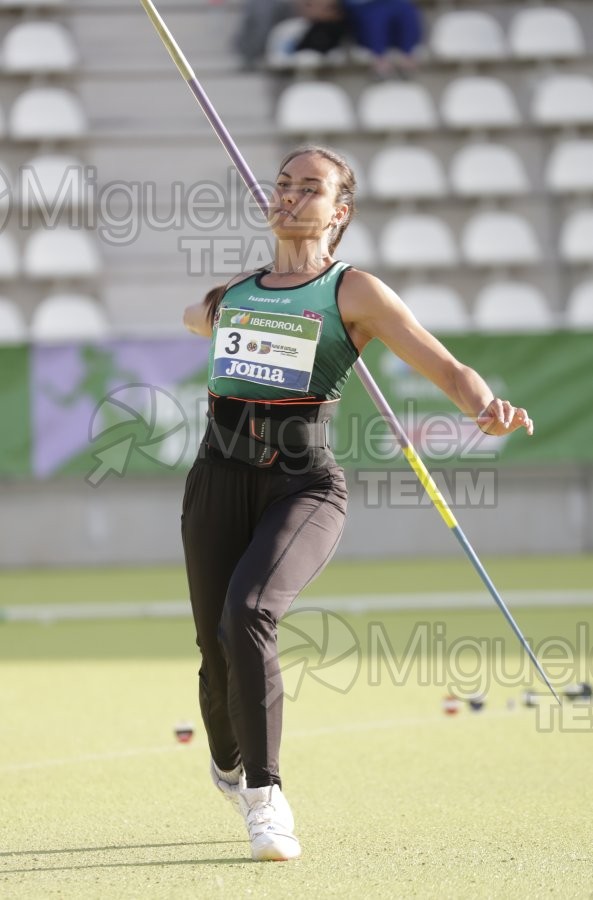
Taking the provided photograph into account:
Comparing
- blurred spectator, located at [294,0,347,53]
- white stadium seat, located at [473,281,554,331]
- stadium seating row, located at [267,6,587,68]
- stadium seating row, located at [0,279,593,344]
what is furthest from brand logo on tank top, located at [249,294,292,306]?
stadium seating row, located at [267,6,587,68]

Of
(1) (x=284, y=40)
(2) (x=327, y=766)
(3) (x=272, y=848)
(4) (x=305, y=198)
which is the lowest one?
(2) (x=327, y=766)

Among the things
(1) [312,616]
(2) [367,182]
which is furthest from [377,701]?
(2) [367,182]

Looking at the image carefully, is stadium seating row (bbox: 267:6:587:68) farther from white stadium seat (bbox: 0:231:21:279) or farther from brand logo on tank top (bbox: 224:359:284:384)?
brand logo on tank top (bbox: 224:359:284:384)

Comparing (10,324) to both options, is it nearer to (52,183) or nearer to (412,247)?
(52,183)

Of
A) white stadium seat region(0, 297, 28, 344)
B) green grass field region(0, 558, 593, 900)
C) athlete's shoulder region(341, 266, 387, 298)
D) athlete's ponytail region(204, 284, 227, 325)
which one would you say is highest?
athlete's shoulder region(341, 266, 387, 298)

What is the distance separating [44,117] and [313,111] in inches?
102

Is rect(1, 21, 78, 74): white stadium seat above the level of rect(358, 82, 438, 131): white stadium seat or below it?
above

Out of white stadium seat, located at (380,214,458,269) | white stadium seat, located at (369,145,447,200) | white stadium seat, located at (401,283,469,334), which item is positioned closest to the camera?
white stadium seat, located at (401,283,469,334)

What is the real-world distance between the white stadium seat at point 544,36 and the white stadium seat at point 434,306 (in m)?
2.96

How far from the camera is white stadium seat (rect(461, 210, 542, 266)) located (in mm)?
13039

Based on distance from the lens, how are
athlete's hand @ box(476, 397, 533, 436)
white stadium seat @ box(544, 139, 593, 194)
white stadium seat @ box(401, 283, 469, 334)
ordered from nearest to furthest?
athlete's hand @ box(476, 397, 533, 436) → white stadium seat @ box(401, 283, 469, 334) → white stadium seat @ box(544, 139, 593, 194)

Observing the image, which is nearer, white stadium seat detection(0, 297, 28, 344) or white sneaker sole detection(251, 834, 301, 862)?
white sneaker sole detection(251, 834, 301, 862)

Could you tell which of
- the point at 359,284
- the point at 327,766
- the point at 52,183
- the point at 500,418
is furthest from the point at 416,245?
the point at 500,418

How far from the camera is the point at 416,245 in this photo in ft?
42.6
